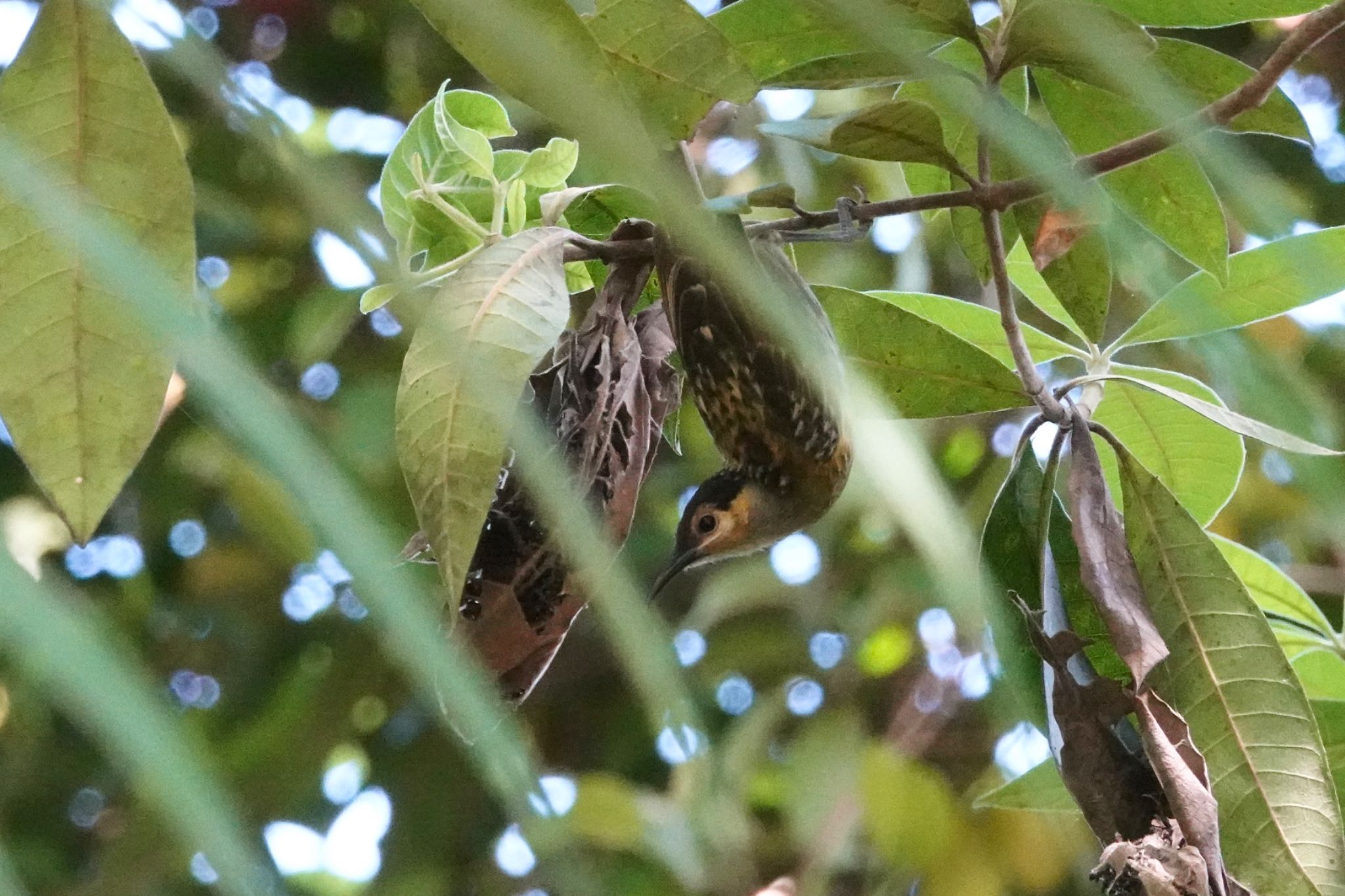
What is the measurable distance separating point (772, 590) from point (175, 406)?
100cm

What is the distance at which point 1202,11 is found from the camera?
3.07ft

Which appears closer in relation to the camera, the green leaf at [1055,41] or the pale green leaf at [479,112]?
the green leaf at [1055,41]

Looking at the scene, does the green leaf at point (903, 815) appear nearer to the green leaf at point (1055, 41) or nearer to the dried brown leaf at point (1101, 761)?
the dried brown leaf at point (1101, 761)

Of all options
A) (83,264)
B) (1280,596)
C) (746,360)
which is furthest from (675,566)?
(83,264)

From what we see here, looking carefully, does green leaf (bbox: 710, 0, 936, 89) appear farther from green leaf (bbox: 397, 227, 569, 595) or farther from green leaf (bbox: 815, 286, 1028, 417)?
green leaf (bbox: 397, 227, 569, 595)

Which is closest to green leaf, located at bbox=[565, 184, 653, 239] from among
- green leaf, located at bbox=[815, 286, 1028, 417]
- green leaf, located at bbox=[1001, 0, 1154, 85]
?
green leaf, located at bbox=[815, 286, 1028, 417]

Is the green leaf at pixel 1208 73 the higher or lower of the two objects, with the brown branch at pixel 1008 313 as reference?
higher

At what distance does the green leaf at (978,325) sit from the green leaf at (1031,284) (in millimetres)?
30

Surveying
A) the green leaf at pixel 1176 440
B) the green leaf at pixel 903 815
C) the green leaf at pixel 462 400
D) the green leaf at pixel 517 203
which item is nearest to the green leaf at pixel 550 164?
the green leaf at pixel 517 203

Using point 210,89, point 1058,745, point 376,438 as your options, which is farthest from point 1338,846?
point 376,438

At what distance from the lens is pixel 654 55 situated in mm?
764

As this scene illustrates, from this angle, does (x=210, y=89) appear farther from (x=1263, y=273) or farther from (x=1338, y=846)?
(x=1263, y=273)

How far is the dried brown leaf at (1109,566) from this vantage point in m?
0.80

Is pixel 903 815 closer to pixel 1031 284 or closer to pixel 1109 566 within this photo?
pixel 1031 284
